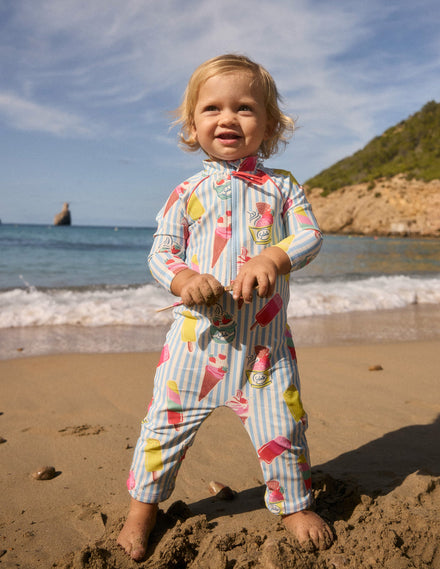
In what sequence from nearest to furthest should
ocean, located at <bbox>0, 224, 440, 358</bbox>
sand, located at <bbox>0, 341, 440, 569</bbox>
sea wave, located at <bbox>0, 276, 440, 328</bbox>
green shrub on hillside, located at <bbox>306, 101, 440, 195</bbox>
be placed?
sand, located at <bbox>0, 341, 440, 569</bbox>, ocean, located at <bbox>0, 224, 440, 358</bbox>, sea wave, located at <bbox>0, 276, 440, 328</bbox>, green shrub on hillside, located at <bbox>306, 101, 440, 195</bbox>

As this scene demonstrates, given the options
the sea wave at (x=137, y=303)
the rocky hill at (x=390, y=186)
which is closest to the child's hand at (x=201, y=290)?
the sea wave at (x=137, y=303)

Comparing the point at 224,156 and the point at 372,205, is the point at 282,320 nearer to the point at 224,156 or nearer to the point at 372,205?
the point at 224,156

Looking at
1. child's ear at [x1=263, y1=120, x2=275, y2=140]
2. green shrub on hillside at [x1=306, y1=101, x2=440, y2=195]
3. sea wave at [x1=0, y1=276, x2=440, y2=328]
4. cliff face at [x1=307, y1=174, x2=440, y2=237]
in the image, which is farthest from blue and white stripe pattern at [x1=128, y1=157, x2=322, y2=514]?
green shrub on hillside at [x1=306, y1=101, x2=440, y2=195]

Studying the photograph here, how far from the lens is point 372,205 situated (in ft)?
139

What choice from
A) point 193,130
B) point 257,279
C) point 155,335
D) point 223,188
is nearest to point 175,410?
point 257,279

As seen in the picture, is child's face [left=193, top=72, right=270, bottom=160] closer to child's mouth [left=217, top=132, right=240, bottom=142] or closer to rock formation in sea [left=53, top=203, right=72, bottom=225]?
child's mouth [left=217, top=132, right=240, bottom=142]

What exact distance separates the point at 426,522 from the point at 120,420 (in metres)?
1.82

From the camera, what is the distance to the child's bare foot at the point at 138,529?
1.64 metres

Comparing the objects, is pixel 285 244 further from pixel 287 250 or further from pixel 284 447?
pixel 284 447

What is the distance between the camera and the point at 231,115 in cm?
179

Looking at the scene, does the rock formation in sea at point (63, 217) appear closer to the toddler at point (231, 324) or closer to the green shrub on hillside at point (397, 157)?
the green shrub on hillside at point (397, 157)

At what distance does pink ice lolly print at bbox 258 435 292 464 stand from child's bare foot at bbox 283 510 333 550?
0.78 ft

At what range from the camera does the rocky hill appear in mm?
39406

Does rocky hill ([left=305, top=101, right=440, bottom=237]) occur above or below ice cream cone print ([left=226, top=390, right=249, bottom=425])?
above
